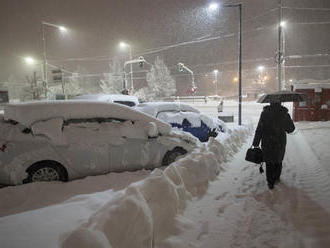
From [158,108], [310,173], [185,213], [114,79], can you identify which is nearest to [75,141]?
[185,213]

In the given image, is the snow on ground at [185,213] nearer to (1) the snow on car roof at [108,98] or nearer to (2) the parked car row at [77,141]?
(2) the parked car row at [77,141]

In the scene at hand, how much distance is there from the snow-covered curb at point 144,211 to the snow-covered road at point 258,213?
20cm

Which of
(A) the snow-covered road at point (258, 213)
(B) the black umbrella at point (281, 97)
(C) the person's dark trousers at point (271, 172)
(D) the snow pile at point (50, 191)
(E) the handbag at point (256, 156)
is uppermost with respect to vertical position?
(B) the black umbrella at point (281, 97)

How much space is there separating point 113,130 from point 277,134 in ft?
10.8

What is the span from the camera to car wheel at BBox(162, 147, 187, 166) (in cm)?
620

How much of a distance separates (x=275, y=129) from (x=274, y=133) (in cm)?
8

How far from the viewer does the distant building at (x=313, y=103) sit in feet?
49.9

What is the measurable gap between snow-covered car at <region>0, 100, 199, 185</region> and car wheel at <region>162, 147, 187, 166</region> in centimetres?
2

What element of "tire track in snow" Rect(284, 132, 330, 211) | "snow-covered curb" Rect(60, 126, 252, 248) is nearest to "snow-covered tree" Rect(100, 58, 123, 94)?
"tire track in snow" Rect(284, 132, 330, 211)

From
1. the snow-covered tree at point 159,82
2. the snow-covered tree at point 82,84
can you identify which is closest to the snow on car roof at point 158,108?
the snow-covered tree at point 159,82

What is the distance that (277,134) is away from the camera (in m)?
4.82

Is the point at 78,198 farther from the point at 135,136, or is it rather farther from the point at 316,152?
the point at 316,152

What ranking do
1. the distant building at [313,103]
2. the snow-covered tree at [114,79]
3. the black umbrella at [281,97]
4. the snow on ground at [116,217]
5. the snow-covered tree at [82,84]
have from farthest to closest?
the snow-covered tree at [82,84] < the snow-covered tree at [114,79] < the distant building at [313,103] < the black umbrella at [281,97] < the snow on ground at [116,217]

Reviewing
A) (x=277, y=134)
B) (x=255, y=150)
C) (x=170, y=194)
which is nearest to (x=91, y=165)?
(x=170, y=194)
